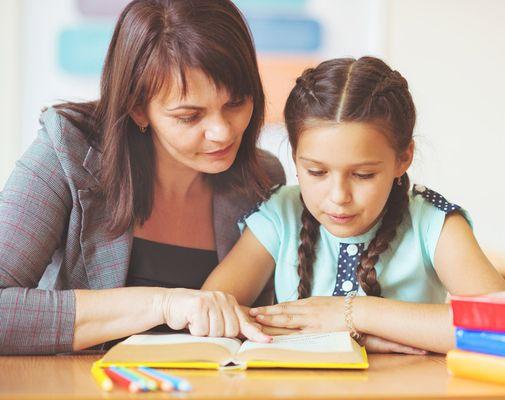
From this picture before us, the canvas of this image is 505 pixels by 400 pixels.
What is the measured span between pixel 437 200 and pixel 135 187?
2.12 ft

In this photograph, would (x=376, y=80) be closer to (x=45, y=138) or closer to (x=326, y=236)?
(x=326, y=236)

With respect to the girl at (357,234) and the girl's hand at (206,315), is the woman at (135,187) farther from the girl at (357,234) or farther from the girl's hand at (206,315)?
the girl at (357,234)

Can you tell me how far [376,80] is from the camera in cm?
153

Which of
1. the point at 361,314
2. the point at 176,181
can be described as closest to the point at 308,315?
the point at 361,314

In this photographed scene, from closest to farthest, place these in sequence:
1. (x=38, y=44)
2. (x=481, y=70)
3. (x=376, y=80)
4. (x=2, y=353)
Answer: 1. (x=2, y=353)
2. (x=376, y=80)
3. (x=38, y=44)
4. (x=481, y=70)

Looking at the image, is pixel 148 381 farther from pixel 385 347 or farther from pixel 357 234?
pixel 357 234

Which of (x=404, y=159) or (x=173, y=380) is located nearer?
(x=173, y=380)

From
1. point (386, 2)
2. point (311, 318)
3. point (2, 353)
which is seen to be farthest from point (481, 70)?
point (2, 353)

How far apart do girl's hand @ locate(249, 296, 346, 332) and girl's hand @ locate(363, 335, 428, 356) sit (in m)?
0.05

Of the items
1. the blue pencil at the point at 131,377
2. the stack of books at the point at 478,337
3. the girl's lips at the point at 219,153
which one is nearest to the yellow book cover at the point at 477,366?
the stack of books at the point at 478,337

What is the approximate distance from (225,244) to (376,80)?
1.71ft

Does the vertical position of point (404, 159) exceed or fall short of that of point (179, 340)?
it exceeds it

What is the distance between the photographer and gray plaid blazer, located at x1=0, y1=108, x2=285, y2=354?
1.33m

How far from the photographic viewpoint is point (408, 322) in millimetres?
1333
